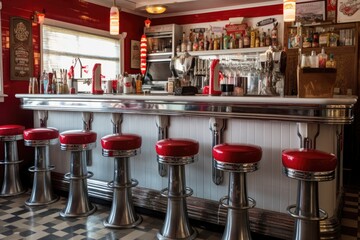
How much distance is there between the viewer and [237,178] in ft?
8.04

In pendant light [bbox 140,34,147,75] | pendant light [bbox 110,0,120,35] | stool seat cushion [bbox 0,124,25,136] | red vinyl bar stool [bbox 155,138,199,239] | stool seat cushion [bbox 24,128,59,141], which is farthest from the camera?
pendant light [bbox 140,34,147,75]

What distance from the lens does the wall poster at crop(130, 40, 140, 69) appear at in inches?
264

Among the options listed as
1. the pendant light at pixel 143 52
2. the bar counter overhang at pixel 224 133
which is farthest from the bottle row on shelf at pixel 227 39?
the bar counter overhang at pixel 224 133

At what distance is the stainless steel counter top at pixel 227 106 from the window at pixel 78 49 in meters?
1.52

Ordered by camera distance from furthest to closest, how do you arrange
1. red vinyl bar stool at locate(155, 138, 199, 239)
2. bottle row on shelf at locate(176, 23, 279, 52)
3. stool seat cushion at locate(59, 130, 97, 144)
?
bottle row on shelf at locate(176, 23, 279, 52)
stool seat cushion at locate(59, 130, 97, 144)
red vinyl bar stool at locate(155, 138, 199, 239)

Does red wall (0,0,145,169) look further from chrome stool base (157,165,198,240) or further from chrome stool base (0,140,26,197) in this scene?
chrome stool base (157,165,198,240)

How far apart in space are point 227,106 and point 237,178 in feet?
1.87

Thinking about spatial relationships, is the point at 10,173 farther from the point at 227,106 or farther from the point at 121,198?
the point at 227,106

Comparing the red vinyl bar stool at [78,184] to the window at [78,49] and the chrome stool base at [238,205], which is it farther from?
the window at [78,49]

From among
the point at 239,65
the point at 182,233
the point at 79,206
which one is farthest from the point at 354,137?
the point at 79,206

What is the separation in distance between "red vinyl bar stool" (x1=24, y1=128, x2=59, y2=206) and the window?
1613 mm

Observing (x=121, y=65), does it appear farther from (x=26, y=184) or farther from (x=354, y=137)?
(x=354, y=137)

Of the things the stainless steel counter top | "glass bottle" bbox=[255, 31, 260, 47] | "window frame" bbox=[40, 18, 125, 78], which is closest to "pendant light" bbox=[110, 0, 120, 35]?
the stainless steel counter top

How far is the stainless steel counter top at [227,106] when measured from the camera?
7.37ft
